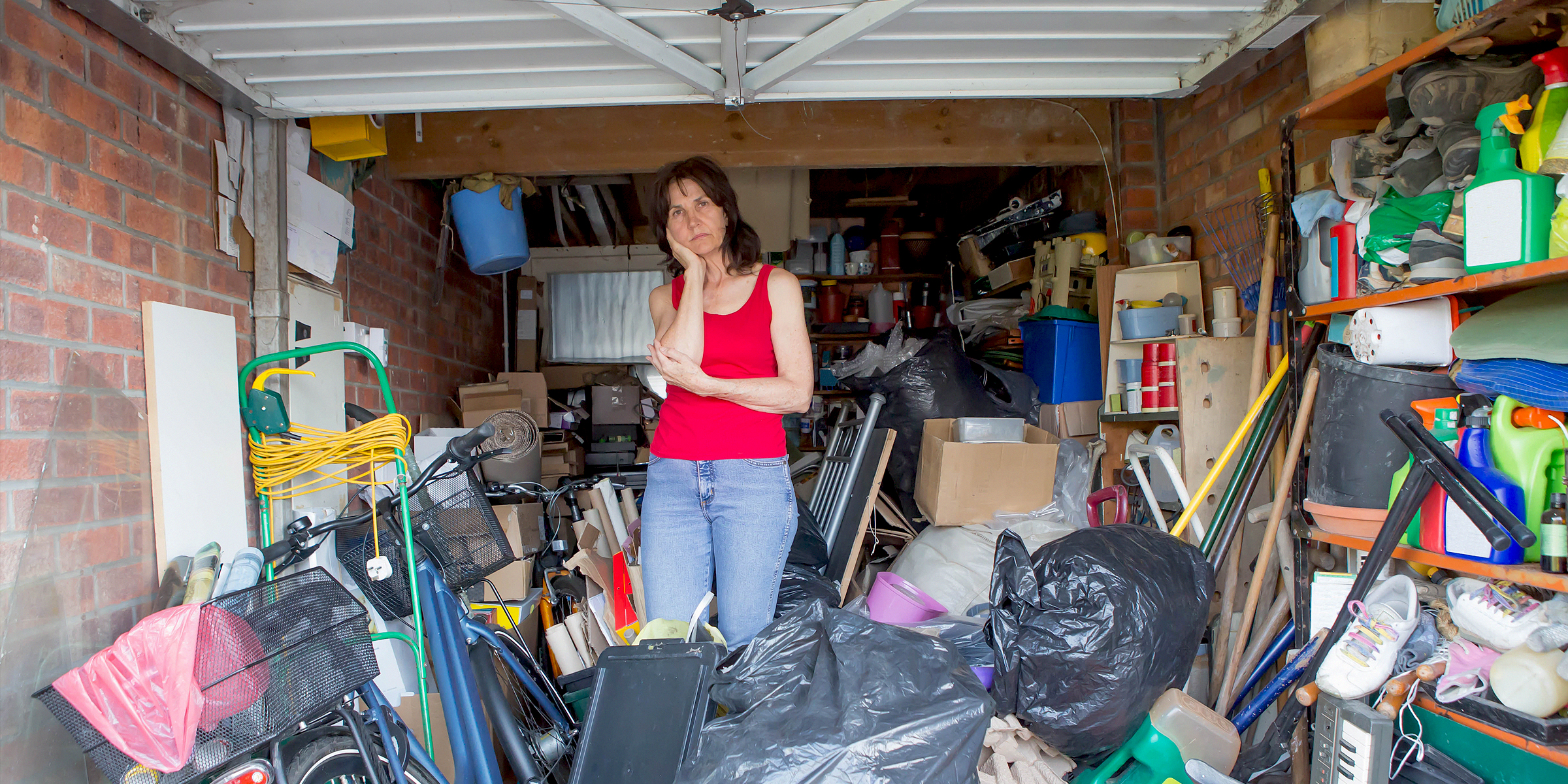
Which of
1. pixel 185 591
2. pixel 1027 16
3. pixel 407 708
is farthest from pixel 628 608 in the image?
pixel 1027 16

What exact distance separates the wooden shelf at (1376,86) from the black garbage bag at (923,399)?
5.86 feet

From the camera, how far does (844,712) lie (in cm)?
147

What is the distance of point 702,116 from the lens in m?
3.25

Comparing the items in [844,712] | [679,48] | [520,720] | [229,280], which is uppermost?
[679,48]

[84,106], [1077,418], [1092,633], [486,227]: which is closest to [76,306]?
[84,106]

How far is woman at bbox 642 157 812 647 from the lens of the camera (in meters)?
1.88

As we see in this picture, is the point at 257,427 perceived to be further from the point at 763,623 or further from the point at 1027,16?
the point at 1027,16

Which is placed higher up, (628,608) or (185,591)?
(185,591)

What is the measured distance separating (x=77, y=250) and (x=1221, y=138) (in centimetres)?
329

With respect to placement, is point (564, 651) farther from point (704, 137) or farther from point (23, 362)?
point (704, 137)

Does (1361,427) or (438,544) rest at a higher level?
(1361,427)

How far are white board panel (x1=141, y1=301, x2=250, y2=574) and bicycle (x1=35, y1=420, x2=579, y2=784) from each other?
21 cm

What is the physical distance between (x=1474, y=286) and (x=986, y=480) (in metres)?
1.63

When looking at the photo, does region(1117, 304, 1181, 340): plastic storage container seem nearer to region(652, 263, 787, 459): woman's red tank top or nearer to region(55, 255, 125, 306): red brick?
region(652, 263, 787, 459): woman's red tank top
